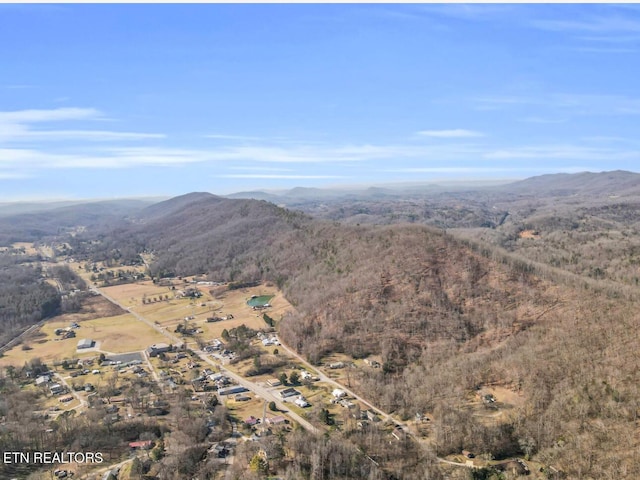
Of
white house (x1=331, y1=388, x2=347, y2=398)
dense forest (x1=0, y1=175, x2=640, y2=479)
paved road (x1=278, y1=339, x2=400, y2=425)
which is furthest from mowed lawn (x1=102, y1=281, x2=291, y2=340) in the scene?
white house (x1=331, y1=388, x2=347, y2=398)

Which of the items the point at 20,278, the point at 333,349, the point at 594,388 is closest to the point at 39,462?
the point at 333,349

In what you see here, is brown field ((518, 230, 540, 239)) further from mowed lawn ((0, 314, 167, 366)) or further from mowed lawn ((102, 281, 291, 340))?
mowed lawn ((0, 314, 167, 366))

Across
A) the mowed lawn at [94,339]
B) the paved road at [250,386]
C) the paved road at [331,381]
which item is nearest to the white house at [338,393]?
the paved road at [331,381]

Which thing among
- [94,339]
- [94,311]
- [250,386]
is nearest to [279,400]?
[250,386]

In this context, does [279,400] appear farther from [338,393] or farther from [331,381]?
[331,381]

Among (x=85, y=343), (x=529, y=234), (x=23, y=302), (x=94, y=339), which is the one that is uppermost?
(x=529, y=234)

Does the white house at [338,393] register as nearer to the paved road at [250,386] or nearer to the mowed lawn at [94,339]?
the paved road at [250,386]

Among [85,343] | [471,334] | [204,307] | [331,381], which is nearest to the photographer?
[331,381]

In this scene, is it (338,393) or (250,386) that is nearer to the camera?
(338,393)

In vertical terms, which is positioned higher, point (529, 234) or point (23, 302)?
point (529, 234)

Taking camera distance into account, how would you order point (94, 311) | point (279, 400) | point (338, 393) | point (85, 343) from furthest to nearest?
point (94, 311)
point (85, 343)
point (338, 393)
point (279, 400)
